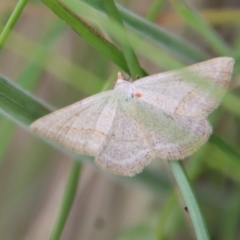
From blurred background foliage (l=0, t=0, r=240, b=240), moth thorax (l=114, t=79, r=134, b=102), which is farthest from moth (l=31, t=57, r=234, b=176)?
blurred background foliage (l=0, t=0, r=240, b=240)

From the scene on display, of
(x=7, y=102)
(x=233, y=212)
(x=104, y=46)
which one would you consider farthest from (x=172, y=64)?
(x=233, y=212)

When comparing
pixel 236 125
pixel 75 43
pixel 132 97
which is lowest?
pixel 132 97

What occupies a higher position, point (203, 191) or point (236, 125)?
point (236, 125)

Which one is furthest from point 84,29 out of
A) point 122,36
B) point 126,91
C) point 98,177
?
Answer: point 98,177

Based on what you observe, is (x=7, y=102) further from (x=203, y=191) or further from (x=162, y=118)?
(x=203, y=191)

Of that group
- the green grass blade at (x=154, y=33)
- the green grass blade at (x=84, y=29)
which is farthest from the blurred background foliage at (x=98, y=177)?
the green grass blade at (x=84, y=29)

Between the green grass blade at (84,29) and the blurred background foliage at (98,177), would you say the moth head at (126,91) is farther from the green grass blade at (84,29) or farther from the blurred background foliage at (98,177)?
the blurred background foliage at (98,177)
